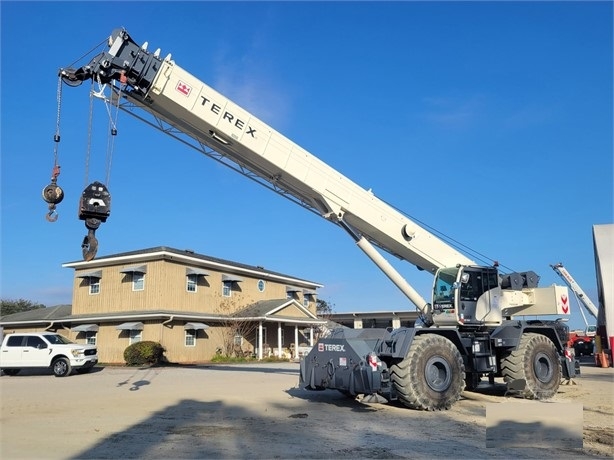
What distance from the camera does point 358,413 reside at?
34.7ft

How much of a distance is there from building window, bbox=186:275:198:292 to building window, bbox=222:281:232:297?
2.45 metres

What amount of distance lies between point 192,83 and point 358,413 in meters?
7.73

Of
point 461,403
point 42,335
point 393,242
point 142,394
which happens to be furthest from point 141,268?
point 461,403

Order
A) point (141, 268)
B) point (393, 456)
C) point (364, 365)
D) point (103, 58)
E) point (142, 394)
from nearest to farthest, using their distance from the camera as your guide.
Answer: point (393, 456) < point (364, 365) < point (103, 58) < point (142, 394) < point (141, 268)

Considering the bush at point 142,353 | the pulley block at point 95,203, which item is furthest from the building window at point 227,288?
the pulley block at point 95,203

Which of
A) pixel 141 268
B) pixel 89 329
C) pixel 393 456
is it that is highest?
A: pixel 141 268

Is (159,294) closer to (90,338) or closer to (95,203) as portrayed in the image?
(90,338)

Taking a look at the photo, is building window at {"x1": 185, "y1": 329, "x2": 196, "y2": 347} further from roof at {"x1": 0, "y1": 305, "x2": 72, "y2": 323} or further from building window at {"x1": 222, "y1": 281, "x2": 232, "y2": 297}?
roof at {"x1": 0, "y1": 305, "x2": 72, "y2": 323}

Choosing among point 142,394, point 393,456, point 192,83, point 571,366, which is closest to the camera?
point 393,456

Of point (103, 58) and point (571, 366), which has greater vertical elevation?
point (103, 58)

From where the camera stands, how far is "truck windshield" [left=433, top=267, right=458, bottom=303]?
1256 cm

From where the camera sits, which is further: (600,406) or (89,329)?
(89,329)

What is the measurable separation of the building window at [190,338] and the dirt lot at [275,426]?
55.2 ft

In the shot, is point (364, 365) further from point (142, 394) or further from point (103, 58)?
point (103, 58)
